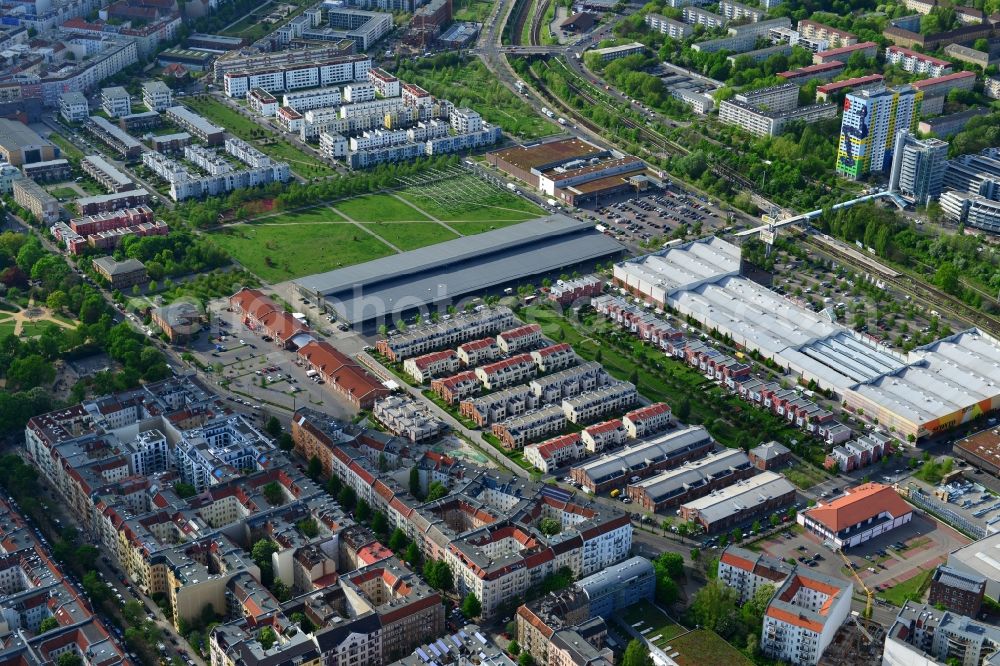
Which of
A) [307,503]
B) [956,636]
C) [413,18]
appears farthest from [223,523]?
[413,18]

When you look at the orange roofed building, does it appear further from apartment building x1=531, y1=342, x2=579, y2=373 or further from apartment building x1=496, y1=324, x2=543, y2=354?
apartment building x1=496, y1=324, x2=543, y2=354

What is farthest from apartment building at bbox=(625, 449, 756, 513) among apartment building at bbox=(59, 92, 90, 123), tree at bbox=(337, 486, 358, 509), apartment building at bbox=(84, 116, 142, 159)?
apartment building at bbox=(59, 92, 90, 123)

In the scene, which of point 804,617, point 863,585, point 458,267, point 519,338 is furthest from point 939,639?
point 458,267

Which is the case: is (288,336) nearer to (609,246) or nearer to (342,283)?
(342,283)

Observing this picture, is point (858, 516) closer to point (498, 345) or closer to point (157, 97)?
point (498, 345)

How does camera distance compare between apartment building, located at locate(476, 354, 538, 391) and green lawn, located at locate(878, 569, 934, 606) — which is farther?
apartment building, located at locate(476, 354, 538, 391)
